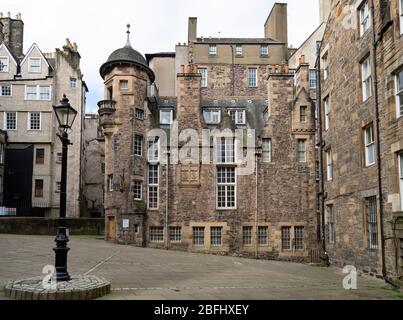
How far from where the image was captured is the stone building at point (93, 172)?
45.1 metres

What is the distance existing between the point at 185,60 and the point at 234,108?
16.2m

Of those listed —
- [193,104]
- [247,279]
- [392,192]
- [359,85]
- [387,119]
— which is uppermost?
[193,104]

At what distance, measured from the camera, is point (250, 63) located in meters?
46.0

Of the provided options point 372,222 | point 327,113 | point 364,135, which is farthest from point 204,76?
point 372,222

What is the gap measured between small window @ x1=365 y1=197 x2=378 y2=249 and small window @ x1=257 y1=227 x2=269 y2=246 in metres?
14.1

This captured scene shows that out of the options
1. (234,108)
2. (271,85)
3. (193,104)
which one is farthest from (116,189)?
(271,85)

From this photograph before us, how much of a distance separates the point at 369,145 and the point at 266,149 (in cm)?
1468

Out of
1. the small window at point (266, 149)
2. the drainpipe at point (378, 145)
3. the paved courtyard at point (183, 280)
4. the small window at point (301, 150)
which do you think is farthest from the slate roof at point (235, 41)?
the drainpipe at point (378, 145)

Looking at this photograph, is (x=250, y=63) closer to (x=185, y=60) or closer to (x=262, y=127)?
(x=185, y=60)

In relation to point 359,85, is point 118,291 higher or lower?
lower

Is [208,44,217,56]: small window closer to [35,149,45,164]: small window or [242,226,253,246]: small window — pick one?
[35,149,45,164]: small window

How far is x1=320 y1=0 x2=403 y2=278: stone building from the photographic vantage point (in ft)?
44.4

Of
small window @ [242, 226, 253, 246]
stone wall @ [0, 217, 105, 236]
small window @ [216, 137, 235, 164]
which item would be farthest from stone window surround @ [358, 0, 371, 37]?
stone wall @ [0, 217, 105, 236]

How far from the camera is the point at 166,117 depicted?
31.5 metres
